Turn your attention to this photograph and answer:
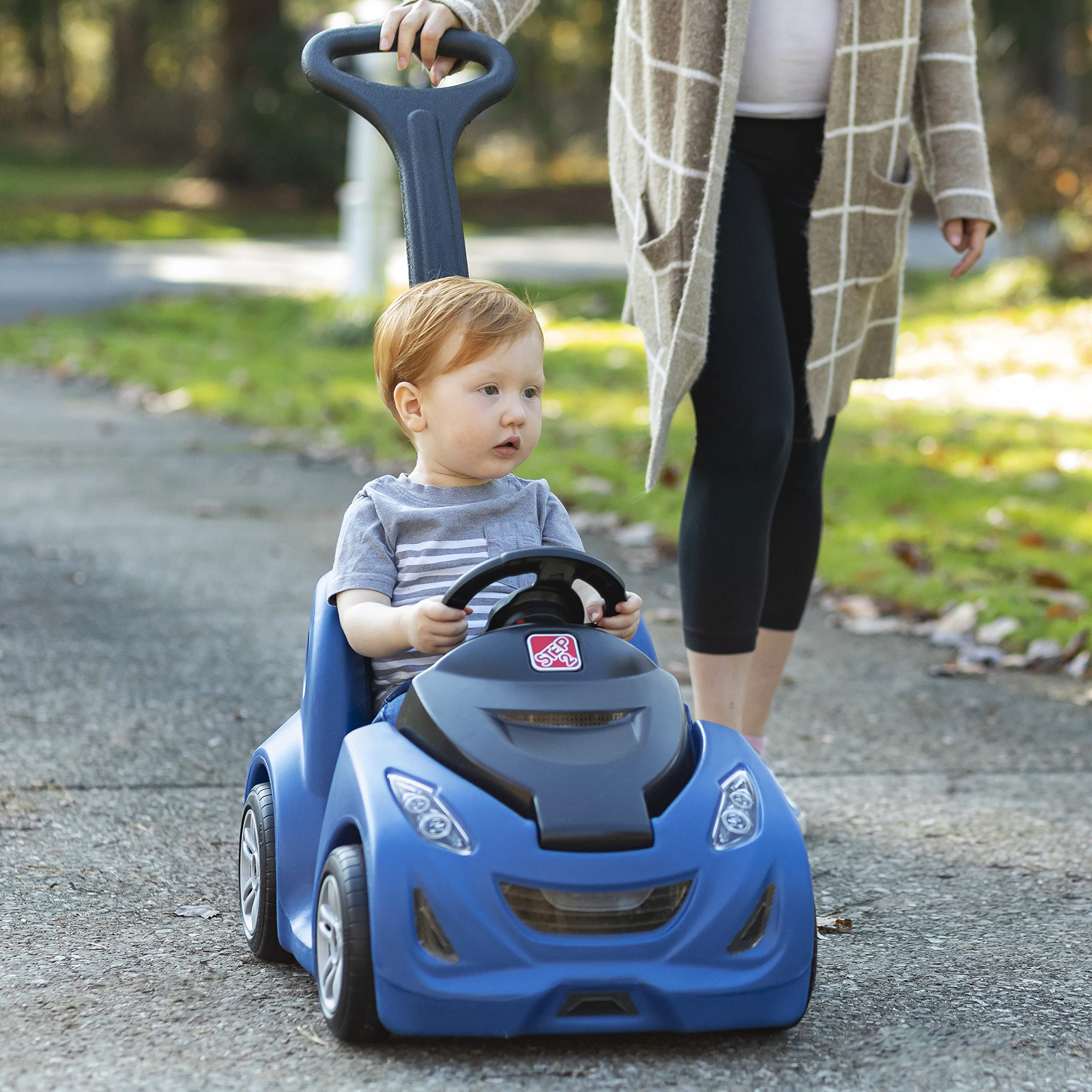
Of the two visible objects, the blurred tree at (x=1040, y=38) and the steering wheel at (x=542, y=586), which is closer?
the steering wheel at (x=542, y=586)

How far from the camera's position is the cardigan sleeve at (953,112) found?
9.66 feet

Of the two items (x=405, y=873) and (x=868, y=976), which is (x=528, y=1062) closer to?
(x=405, y=873)

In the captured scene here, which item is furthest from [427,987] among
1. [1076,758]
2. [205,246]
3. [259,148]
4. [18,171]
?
[18,171]

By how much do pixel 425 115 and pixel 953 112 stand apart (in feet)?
3.42

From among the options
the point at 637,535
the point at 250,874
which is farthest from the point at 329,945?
the point at 637,535

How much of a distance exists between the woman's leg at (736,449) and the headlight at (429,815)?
0.95 meters

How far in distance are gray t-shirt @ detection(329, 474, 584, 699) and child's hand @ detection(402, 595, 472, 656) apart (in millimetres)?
118

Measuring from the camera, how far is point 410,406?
2.33 metres

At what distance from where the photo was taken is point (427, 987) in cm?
187

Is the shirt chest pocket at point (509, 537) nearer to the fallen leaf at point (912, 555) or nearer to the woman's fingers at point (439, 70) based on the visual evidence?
the woman's fingers at point (439, 70)

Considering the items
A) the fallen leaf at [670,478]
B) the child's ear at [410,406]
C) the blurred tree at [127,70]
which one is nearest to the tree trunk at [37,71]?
the blurred tree at [127,70]

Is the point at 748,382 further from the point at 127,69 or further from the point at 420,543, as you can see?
the point at 127,69

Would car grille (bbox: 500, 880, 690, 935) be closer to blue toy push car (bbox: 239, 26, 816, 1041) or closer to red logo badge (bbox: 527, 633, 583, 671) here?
blue toy push car (bbox: 239, 26, 816, 1041)

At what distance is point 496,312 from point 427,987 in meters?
0.92
